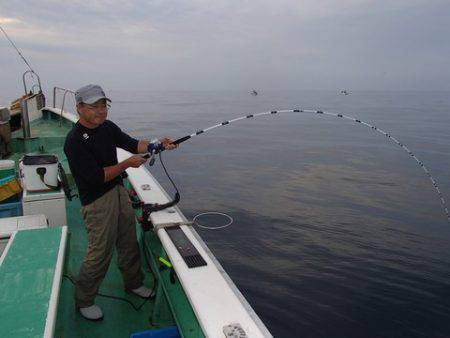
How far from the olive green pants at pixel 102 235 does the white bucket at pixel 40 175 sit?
1556 mm

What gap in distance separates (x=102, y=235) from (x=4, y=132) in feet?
21.0

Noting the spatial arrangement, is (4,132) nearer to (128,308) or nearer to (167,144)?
(167,144)

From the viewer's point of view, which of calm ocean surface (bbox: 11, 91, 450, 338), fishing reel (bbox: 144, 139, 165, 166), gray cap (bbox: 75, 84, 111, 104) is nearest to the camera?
gray cap (bbox: 75, 84, 111, 104)

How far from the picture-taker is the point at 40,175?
456 centimetres

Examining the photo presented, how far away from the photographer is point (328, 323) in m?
7.19

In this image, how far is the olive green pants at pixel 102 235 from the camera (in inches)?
131

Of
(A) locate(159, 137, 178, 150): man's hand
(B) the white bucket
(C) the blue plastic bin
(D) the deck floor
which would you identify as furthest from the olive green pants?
(B) the white bucket

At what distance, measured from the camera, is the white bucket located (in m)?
4.55

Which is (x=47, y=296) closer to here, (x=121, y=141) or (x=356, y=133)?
(x=121, y=141)

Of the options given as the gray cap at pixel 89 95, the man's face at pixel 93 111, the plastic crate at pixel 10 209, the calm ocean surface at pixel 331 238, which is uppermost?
the gray cap at pixel 89 95

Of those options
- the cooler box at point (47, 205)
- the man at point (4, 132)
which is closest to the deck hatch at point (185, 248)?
the cooler box at point (47, 205)

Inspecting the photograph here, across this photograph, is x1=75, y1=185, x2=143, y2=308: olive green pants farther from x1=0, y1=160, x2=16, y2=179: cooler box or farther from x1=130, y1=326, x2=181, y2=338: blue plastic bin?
x1=0, y1=160, x2=16, y2=179: cooler box

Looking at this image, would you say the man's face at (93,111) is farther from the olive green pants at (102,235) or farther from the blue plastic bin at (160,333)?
the blue plastic bin at (160,333)

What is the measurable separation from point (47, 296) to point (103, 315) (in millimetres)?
1511
